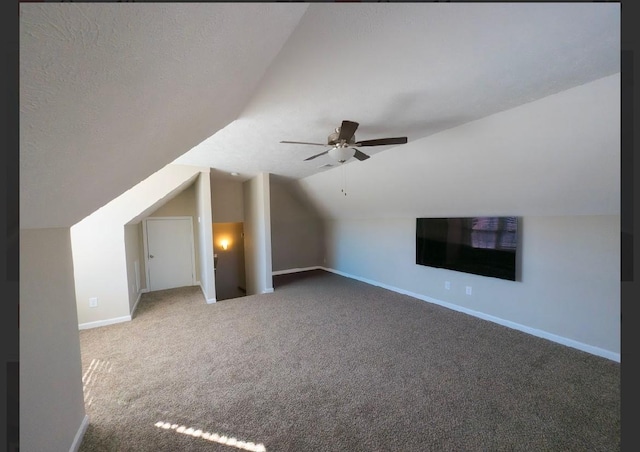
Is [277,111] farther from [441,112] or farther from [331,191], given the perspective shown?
[331,191]

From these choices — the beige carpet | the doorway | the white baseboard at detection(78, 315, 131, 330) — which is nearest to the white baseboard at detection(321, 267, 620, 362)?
the beige carpet

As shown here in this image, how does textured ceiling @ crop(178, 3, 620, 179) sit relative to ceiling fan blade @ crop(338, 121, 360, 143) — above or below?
above

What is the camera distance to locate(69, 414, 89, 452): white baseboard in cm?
168

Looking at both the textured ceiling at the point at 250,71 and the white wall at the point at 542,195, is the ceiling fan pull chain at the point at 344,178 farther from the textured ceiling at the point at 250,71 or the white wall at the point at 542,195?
the textured ceiling at the point at 250,71

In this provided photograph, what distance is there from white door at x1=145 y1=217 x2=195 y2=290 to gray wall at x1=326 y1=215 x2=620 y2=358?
5.44 meters

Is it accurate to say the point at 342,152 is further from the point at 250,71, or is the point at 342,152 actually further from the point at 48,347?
the point at 48,347

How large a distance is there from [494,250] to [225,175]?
524 centimetres

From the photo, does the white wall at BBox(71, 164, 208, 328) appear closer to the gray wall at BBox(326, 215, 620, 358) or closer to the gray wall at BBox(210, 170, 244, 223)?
the gray wall at BBox(210, 170, 244, 223)

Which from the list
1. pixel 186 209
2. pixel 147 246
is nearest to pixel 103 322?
pixel 147 246

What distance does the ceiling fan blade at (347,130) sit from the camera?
2271mm

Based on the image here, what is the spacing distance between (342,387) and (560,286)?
298 cm

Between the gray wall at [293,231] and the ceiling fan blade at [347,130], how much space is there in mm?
4383

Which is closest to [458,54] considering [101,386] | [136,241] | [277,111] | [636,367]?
[277,111]

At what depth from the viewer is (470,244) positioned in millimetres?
3900
